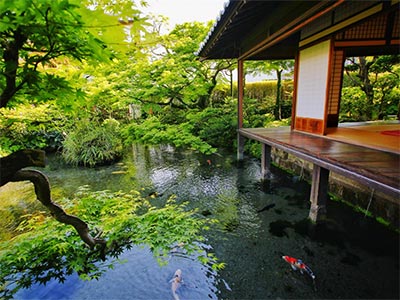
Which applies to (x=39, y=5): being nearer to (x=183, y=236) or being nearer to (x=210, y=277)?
(x=183, y=236)

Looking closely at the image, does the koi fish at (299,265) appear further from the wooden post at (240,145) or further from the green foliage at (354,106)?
the green foliage at (354,106)

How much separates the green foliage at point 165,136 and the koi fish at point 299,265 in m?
3.28

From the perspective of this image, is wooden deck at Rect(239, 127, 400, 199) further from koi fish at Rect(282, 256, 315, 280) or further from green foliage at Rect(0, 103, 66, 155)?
green foliage at Rect(0, 103, 66, 155)

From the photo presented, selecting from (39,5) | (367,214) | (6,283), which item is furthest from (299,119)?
(6,283)

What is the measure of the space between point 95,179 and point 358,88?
11190mm

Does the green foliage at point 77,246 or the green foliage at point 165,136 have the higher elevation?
the green foliage at point 165,136

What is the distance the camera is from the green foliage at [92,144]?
8992 mm

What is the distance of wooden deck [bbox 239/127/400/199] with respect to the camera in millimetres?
2447

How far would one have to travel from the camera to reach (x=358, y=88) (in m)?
9.48

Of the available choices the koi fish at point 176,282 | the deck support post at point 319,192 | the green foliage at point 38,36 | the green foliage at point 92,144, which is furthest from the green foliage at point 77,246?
the green foliage at point 92,144

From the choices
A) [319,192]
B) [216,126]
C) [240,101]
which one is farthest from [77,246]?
[216,126]

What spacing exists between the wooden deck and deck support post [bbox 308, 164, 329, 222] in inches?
14.6

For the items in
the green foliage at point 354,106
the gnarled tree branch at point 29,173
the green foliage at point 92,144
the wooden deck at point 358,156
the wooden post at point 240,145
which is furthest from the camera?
the green foliage at point 354,106

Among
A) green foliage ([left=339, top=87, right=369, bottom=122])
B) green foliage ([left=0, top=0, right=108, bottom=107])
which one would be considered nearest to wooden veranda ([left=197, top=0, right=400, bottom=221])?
green foliage ([left=0, top=0, right=108, bottom=107])
